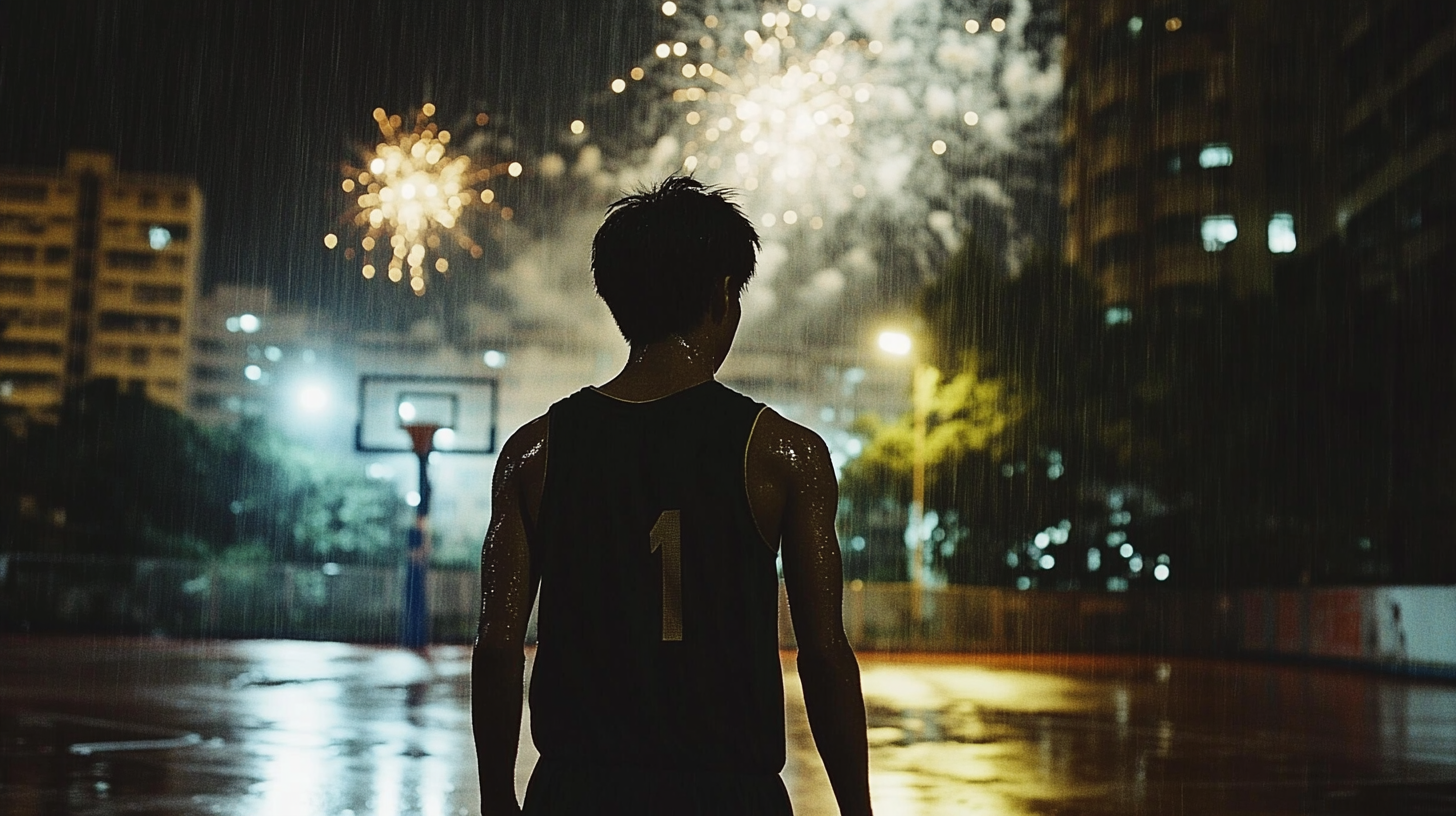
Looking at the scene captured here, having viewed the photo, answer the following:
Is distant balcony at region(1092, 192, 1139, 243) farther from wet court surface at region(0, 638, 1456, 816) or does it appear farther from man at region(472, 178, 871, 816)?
man at region(472, 178, 871, 816)

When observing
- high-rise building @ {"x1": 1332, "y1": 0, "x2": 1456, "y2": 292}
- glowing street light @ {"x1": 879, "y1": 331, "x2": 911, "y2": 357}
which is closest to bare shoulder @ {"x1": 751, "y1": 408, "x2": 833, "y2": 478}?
glowing street light @ {"x1": 879, "y1": 331, "x2": 911, "y2": 357}

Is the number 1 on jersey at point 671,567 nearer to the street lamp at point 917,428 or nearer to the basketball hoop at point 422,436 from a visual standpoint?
the basketball hoop at point 422,436

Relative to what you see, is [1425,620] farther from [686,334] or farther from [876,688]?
[686,334]

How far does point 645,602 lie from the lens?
2307 millimetres

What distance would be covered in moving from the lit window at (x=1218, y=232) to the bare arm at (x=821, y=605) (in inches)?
2832

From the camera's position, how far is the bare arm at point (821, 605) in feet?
7.65

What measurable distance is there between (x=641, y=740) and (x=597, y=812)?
13 cm

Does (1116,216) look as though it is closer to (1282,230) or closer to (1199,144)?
(1199,144)

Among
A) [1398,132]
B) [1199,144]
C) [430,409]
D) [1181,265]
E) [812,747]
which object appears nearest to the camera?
[812,747]

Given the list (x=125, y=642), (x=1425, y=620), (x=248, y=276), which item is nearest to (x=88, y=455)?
(x=125, y=642)

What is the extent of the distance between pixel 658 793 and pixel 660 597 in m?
0.29

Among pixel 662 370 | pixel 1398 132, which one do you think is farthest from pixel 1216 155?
pixel 662 370

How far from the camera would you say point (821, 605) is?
2377 millimetres

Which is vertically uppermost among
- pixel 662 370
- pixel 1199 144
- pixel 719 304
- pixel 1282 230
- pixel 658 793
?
pixel 1199 144
